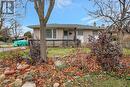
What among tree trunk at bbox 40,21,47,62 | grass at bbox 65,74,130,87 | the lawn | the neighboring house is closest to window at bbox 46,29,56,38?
the neighboring house

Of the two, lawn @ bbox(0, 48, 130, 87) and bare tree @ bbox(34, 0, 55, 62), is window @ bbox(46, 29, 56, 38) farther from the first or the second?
lawn @ bbox(0, 48, 130, 87)

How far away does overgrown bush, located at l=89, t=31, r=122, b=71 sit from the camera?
10938 millimetres

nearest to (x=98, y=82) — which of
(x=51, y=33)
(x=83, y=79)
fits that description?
(x=83, y=79)

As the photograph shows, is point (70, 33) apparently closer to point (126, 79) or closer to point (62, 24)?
point (62, 24)

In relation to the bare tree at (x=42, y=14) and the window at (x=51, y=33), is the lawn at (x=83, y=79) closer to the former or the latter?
the bare tree at (x=42, y=14)

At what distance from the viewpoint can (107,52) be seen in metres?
11.0

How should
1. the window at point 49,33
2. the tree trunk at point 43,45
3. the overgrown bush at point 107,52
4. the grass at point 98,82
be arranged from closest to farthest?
the grass at point 98,82 < the overgrown bush at point 107,52 < the tree trunk at point 43,45 < the window at point 49,33

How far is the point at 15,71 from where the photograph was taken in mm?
12023

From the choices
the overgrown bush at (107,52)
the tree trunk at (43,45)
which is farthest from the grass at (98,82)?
the tree trunk at (43,45)

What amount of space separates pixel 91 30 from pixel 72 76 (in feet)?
97.2

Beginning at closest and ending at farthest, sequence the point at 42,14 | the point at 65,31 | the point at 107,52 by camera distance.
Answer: the point at 107,52 < the point at 42,14 < the point at 65,31

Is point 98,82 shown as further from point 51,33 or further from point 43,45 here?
point 51,33

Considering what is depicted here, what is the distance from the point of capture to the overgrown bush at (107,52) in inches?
431

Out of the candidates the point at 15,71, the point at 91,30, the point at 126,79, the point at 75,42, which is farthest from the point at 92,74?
the point at 91,30
